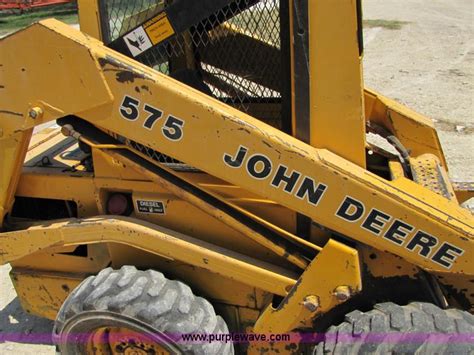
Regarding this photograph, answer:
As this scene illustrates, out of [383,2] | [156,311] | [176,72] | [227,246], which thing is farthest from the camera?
[383,2]

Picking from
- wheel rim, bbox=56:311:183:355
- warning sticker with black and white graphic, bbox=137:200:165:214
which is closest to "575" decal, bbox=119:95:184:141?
warning sticker with black and white graphic, bbox=137:200:165:214

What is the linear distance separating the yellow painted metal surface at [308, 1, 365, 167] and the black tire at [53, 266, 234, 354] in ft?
3.21

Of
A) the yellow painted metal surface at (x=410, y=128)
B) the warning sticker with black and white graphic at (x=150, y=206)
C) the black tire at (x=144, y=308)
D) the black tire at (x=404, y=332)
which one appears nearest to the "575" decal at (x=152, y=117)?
the warning sticker with black and white graphic at (x=150, y=206)

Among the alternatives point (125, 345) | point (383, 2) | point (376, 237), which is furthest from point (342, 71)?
point (383, 2)

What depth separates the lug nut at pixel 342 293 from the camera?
2.36 meters

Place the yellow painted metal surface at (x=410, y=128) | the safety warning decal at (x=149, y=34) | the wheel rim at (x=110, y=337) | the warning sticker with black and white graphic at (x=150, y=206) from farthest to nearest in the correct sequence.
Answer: the yellow painted metal surface at (x=410, y=128) → the warning sticker with black and white graphic at (x=150, y=206) → the wheel rim at (x=110, y=337) → the safety warning decal at (x=149, y=34)

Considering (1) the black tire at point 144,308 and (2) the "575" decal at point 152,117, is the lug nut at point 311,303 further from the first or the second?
(2) the "575" decal at point 152,117

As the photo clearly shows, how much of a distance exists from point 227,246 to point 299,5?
3.98ft

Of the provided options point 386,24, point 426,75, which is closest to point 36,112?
point 426,75

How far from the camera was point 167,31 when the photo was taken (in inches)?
89.8

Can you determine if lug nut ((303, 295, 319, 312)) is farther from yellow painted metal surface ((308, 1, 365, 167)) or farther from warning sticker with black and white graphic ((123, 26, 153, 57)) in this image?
warning sticker with black and white graphic ((123, 26, 153, 57))

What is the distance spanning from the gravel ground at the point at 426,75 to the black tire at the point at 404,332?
205 cm

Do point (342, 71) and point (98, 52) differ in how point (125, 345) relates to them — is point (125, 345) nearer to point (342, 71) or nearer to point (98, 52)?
point (98, 52)

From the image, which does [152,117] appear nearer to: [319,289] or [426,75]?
[319,289]
